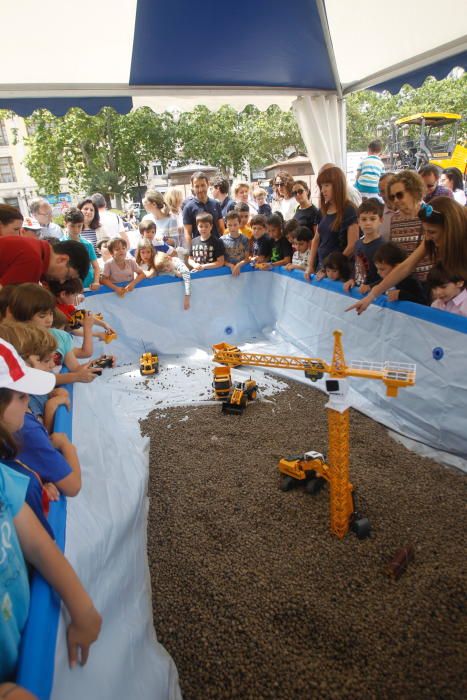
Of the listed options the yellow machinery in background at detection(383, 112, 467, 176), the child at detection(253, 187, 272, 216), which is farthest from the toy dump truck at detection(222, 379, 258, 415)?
the yellow machinery in background at detection(383, 112, 467, 176)

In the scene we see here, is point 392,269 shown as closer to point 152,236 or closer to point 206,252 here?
point 206,252

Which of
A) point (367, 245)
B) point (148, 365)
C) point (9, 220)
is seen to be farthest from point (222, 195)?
point (9, 220)

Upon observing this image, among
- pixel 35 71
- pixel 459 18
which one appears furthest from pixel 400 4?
pixel 35 71

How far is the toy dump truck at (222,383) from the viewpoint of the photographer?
161 inches

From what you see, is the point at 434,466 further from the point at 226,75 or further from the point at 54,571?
the point at 226,75

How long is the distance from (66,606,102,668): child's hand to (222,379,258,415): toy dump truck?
273 cm

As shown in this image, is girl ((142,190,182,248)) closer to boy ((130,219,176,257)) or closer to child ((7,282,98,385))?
boy ((130,219,176,257))

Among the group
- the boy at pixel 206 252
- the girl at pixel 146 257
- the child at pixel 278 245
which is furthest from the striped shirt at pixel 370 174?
the girl at pixel 146 257

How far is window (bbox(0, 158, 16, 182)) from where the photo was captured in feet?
103

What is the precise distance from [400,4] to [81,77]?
3.46 m

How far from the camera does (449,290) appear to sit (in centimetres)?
287

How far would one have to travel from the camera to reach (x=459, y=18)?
13.4 feet

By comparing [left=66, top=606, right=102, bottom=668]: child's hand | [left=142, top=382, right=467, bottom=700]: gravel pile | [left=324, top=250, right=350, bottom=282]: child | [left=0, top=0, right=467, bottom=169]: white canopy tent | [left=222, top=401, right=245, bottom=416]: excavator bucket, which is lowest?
[left=142, top=382, right=467, bottom=700]: gravel pile

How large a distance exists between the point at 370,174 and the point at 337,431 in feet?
15.3
